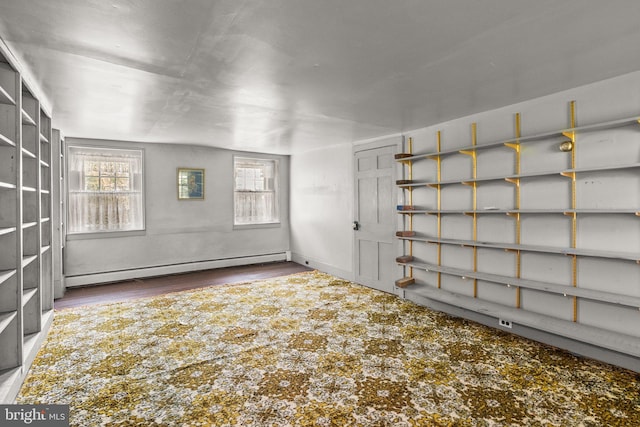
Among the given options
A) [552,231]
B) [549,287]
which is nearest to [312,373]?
[549,287]

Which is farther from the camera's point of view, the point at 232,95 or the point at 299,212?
the point at 299,212

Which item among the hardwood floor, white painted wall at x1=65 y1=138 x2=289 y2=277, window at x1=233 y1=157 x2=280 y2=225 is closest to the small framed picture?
white painted wall at x1=65 y1=138 x2=289 y2=277

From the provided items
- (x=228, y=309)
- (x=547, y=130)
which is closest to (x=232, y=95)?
(x=228, y=309)

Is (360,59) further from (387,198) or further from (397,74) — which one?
(387,198)

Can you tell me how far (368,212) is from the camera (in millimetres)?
5500

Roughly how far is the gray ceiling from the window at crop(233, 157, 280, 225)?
3.25 m

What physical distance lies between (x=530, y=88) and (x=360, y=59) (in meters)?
1.77

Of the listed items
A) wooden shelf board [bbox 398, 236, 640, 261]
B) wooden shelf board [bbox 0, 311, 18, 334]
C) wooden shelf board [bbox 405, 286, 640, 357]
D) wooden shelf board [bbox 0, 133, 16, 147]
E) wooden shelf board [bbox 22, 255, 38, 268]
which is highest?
wooden shelf board [bbox 0, 133, 16, 147]

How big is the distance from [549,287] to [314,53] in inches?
119

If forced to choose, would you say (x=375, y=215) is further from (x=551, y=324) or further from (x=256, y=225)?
(x=256, y=225)

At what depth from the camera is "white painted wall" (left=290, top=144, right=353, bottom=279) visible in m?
5.99

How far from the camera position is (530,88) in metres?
3.03

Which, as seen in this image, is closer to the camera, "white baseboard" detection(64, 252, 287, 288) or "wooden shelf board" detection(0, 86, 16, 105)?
"wooden shelf board" detection(0, 86, 16, 105)

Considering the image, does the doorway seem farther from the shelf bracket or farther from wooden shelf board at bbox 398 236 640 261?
the shelf bracket
